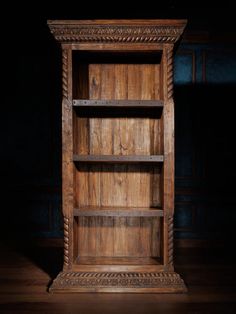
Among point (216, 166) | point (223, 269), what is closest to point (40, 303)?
point (223, 269)

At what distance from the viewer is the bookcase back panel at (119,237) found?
237 centimetres

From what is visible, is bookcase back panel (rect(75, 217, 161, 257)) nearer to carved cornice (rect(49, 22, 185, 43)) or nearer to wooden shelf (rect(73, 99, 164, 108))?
wooden shelf (rect(73, 99, 164, 108))

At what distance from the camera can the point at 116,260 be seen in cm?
226

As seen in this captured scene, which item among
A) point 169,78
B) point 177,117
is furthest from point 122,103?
point 177,117

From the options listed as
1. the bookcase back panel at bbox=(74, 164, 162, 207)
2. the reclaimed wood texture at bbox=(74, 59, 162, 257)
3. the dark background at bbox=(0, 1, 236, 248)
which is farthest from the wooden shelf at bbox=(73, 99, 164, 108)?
the dark background at bbox=(0, 1, 236, 248)

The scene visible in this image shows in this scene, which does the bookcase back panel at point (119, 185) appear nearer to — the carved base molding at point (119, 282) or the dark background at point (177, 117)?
the carved base molding at point (119, 282)

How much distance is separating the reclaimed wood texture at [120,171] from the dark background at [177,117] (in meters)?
1.04

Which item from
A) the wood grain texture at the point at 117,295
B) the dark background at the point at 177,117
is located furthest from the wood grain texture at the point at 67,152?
the dark background at the point at 177,117

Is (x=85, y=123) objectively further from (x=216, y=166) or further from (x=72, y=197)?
(x=216, y=166)

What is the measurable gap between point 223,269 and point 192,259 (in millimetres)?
348

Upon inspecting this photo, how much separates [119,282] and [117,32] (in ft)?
4.98

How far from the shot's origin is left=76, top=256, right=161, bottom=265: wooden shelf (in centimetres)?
219

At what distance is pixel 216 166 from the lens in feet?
10.9

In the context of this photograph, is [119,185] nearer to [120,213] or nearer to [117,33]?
[120,213]
